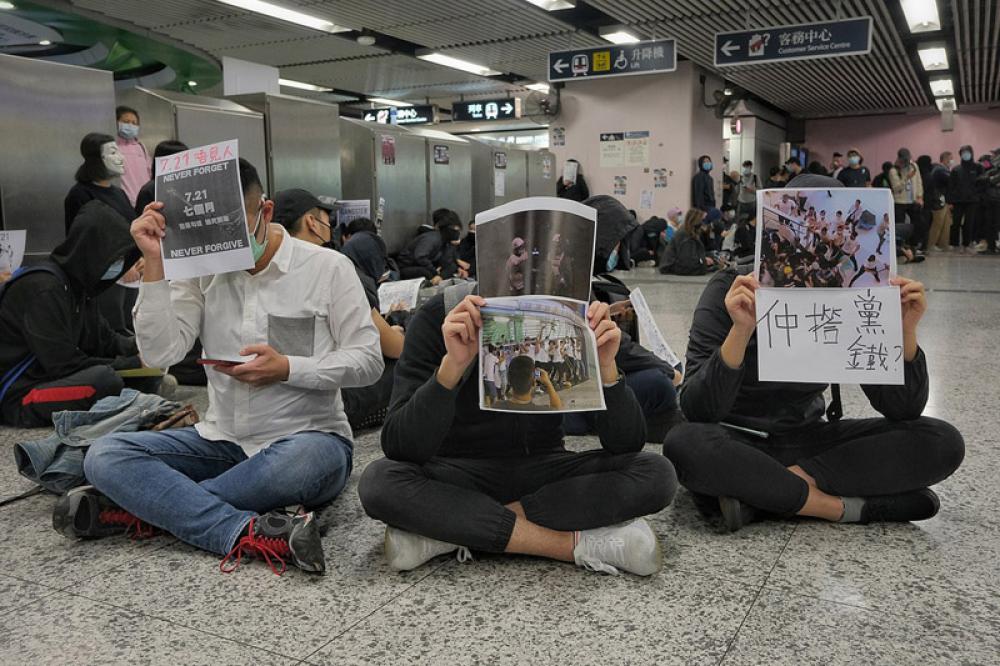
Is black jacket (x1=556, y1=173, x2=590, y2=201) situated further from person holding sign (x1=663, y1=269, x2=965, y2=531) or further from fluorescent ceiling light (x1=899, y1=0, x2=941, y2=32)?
person holding sign (x1=663, y1=269, x2=965, y2=531)

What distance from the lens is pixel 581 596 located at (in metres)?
2.11

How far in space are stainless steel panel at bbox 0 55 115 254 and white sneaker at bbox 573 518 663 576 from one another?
488cm

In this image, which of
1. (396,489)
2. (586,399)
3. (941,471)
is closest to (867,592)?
(941,471)

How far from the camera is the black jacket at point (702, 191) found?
46.9 ft

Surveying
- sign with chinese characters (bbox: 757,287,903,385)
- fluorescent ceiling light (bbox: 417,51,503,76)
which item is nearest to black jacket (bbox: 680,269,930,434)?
sign with chinese characters (bbox: 757,287,903,385)

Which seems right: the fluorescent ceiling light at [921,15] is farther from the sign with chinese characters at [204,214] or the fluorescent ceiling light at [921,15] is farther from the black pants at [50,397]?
the sign with chinese characters at [204,214]

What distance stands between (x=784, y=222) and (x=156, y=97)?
5850 mm

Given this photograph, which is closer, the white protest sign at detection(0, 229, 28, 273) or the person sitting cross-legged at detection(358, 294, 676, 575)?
the person sitting cross-legged at detection(358, 294, 676, 575)

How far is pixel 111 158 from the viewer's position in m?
4.80

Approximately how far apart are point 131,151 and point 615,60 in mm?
7137

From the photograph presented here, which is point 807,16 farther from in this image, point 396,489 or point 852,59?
point 396,489

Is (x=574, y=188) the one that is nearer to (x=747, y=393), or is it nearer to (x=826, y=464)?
(x=747, y=393)

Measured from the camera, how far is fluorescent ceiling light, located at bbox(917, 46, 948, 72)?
45.1 feet

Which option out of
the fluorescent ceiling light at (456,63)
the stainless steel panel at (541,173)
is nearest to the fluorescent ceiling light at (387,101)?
the fluorescent ceiling light at (456,63)
